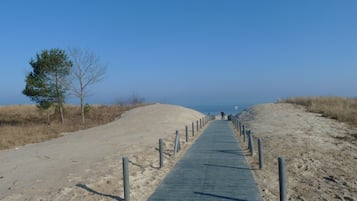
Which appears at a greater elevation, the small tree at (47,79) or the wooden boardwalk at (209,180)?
the small tree at (47,79)

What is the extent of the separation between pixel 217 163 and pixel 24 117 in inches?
1602

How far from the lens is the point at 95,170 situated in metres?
11.3

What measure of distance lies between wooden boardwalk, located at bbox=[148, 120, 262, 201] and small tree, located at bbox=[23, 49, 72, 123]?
89.6ft

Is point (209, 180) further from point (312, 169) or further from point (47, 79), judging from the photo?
point (47, 79)

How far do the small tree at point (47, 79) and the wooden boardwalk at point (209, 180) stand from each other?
1076 inches

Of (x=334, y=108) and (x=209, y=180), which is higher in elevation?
(x=334, y=108)

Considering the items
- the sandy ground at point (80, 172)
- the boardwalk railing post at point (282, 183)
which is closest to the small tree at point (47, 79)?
the sandy ground at point (80, 172)

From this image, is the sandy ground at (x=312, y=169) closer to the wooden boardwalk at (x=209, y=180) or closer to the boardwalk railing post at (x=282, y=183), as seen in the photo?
the wooden boardwalk at (x=209, y=180)

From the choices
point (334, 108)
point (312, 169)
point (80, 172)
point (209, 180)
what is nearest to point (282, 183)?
point (209, 180)

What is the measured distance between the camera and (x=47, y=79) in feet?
123

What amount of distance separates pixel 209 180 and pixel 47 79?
32247mm

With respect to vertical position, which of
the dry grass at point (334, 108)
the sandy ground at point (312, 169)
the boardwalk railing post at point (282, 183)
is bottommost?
the sandy ground at point (312, 169)

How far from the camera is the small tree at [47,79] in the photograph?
119 feet

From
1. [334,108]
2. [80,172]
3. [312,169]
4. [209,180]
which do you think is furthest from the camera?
[334,108]
